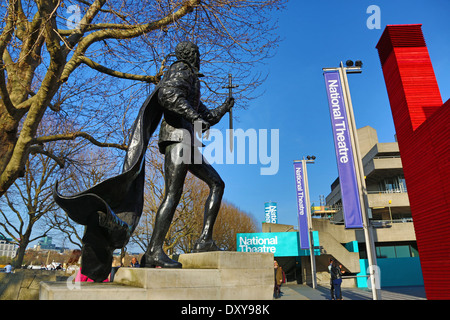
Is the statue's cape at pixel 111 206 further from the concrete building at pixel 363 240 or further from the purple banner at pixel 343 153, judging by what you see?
the concrete building at pixel 363 240

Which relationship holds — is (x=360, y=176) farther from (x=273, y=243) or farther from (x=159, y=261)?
(x=273, y=243)

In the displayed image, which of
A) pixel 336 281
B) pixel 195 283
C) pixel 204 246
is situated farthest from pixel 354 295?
pixel 195 283

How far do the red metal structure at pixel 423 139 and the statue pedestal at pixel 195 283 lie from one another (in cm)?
826

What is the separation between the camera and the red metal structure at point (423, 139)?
8.92 metres

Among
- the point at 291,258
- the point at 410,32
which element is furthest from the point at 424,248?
the point at 291,258

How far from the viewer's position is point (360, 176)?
1090cm

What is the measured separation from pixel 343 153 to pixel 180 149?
9.45 m

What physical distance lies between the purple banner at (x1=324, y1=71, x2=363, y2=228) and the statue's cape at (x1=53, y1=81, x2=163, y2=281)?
9.12 meters

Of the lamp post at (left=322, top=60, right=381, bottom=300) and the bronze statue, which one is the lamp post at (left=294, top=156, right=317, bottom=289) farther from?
the bronze statue

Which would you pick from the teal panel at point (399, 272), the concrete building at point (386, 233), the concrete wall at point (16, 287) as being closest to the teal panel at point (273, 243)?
the concrete building at point (386, 233)

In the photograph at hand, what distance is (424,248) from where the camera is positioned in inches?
393

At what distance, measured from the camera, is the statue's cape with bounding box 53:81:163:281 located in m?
2.38

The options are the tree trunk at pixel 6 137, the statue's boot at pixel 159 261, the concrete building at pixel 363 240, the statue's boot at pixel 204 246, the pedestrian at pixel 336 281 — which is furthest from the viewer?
the concrete building at pixel 363 240

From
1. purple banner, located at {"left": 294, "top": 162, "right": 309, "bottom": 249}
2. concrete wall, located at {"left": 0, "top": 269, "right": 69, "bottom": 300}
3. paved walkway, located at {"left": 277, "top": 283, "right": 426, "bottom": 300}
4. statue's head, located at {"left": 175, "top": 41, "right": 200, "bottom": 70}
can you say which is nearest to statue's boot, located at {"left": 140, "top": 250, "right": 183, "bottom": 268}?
statue's head, located at {"left": 175, "top": 41, "right": 200, "bottom": 70}
